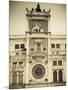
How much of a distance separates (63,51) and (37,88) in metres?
0.36

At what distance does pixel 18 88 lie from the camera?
153cm

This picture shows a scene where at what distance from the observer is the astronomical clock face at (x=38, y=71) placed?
5.13ft

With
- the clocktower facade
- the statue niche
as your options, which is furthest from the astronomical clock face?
the statue niche

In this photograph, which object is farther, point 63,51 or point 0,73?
point 63,51

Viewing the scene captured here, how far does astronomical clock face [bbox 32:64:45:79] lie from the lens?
5.13 feet

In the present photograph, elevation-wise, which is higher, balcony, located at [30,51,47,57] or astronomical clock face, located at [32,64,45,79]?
balcony, located at [30,51,47,57]

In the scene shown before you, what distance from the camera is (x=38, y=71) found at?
1.57 m

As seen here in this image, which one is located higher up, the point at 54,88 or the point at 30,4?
the point at 30,4

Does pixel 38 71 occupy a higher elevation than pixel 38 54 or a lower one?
lower

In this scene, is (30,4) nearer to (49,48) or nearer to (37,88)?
(49,48)

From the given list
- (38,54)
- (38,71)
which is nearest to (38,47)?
(38,54)

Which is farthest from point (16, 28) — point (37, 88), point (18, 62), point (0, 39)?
point (37, 88)

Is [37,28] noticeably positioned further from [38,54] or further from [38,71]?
[38,71]

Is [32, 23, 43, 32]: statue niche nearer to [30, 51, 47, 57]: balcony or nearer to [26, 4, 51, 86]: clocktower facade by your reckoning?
[26, 4, 51, 86]: clocktower facade
